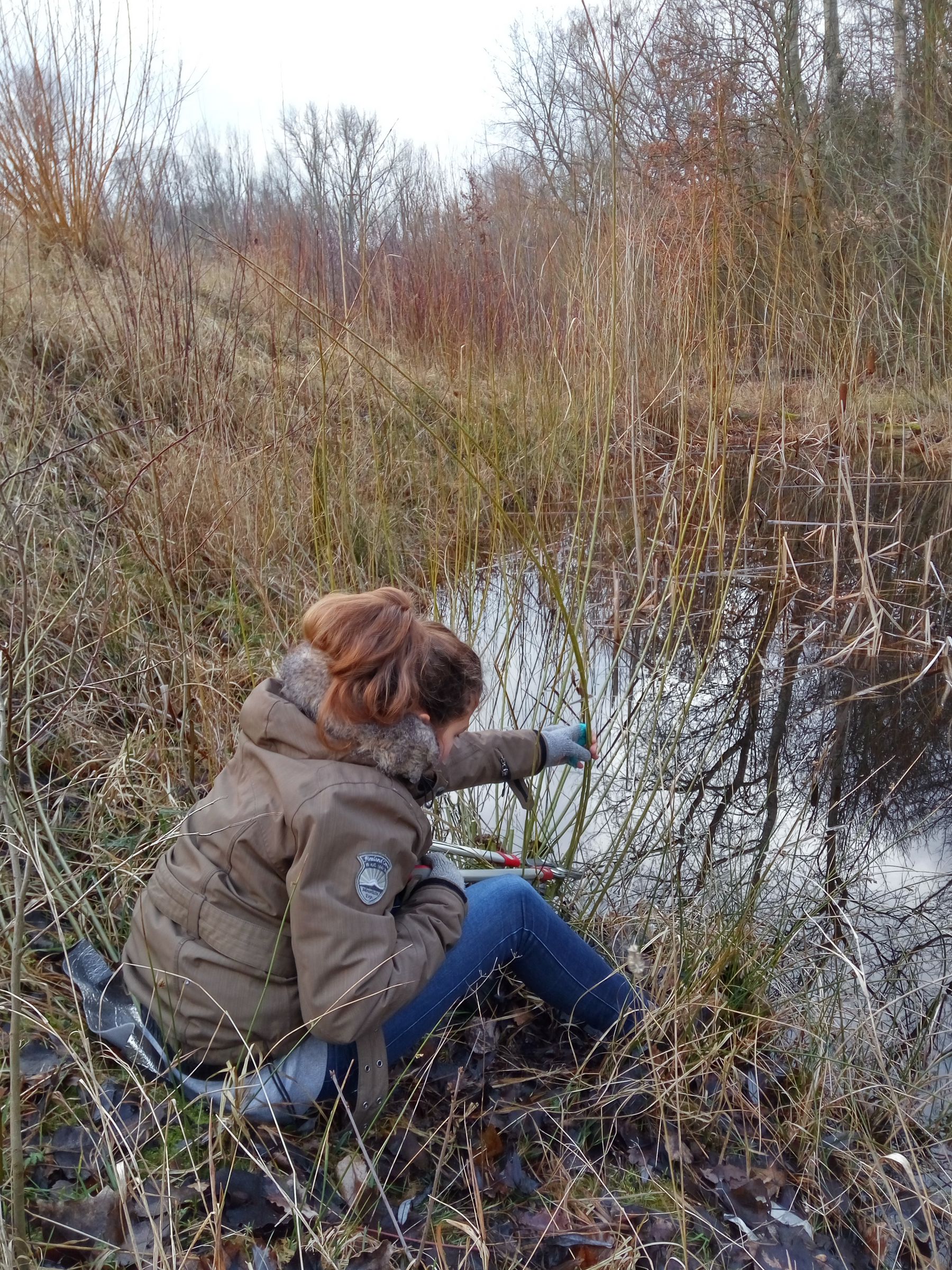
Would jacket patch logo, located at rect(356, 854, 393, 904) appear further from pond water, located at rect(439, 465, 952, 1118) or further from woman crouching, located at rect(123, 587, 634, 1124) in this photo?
pond water, located at rect(439, 465, 952, 1118)

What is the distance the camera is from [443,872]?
5.45ft

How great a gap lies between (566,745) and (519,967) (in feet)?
1.57

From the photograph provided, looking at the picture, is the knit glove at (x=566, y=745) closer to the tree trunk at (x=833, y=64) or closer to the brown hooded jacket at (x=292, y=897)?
the brown hooded jacket at (x=292, y=897)

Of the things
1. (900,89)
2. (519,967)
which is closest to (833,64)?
(900,89)

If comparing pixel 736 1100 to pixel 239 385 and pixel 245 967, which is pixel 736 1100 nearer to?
pixel 245 967

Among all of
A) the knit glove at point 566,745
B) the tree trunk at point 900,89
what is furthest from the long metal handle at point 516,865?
the tree trunk at point 900,89

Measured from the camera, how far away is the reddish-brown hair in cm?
138

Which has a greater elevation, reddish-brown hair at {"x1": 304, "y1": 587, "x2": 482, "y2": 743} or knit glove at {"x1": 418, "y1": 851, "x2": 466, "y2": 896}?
reddish-brown hair at {"x1": 304, "y1": 587, "x2": 482, "y2": 743}

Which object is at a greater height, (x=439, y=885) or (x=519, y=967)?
(x=439, y=885)

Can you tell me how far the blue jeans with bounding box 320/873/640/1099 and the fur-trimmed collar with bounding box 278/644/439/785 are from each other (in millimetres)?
383

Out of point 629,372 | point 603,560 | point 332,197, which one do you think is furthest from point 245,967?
point 603,560

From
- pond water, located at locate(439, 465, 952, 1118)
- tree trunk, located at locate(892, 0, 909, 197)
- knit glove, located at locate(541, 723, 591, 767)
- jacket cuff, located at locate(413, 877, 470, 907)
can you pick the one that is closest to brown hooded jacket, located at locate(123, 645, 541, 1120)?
jacket cuff, located at locate(413, 877, 470, 907)

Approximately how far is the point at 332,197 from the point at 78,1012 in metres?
2.36

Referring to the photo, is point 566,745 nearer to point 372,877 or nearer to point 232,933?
point 372,877
